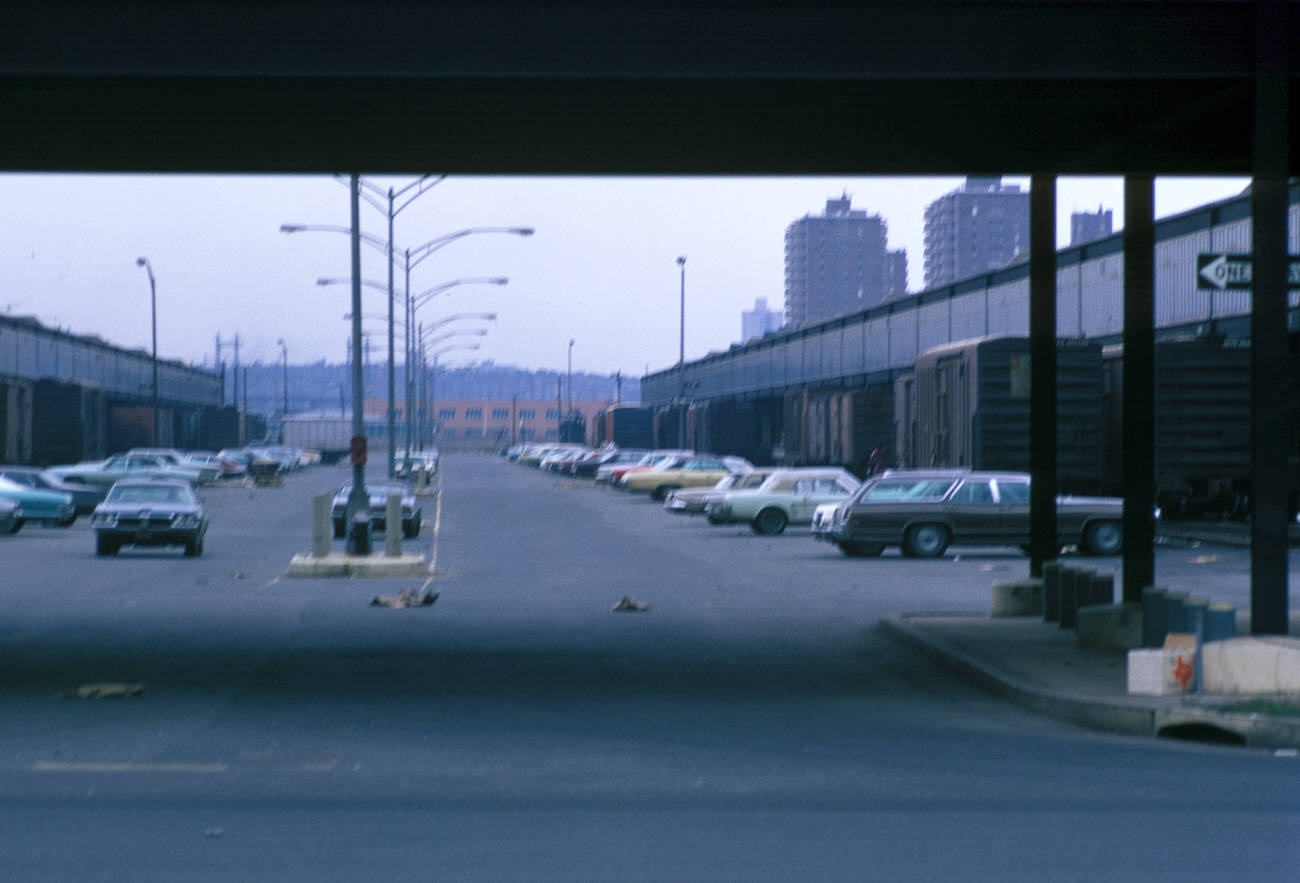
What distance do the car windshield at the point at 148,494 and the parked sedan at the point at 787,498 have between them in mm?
12558

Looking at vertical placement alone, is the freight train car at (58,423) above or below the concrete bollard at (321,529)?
above

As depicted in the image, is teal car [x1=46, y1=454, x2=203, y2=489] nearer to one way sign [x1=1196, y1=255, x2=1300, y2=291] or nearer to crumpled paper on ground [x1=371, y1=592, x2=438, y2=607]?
crumpled paper on ground [x1=371, y1=592, x2=438, y2=607]

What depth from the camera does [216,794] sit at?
9.13 m

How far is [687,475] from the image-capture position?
2183 inches

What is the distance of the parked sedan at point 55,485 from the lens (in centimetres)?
3877

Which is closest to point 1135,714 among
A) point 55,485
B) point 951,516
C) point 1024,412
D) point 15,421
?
point 951,516

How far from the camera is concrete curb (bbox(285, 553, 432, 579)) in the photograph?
84.3 feet

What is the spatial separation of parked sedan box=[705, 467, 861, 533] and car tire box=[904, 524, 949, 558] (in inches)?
284

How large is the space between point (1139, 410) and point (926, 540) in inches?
541

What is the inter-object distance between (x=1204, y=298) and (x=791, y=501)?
A: 1195cm

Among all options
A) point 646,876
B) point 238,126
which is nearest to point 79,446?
point 238,126

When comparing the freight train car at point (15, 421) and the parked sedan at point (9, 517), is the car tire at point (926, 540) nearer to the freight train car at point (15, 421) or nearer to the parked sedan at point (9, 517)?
the parked sedan at point (9, 517)

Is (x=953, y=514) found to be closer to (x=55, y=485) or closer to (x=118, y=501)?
(x=118, y=501)

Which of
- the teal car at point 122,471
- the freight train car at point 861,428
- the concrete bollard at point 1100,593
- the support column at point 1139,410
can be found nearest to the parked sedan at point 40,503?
the teal car at point 122,471
